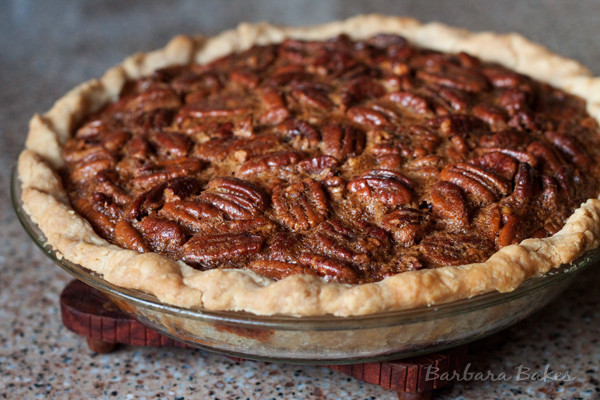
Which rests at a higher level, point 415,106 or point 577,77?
point 577,77

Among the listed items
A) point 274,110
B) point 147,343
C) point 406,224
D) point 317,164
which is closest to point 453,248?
point 406,224

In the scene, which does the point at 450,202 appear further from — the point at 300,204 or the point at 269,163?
the point at 269,163

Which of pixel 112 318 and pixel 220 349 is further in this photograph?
pixel 112 318

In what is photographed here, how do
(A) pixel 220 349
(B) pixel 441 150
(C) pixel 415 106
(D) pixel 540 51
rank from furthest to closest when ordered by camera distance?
1. (D) pixel 540 51
2. (C) pixel 415 106
3. (B) pixel 441 150
4. (A) pixel 220 349

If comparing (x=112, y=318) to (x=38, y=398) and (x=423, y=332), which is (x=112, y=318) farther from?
(x=423, y=332)

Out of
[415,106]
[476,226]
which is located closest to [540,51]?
[415,106]

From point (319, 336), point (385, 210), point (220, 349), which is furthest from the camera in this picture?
point (385, 210)
